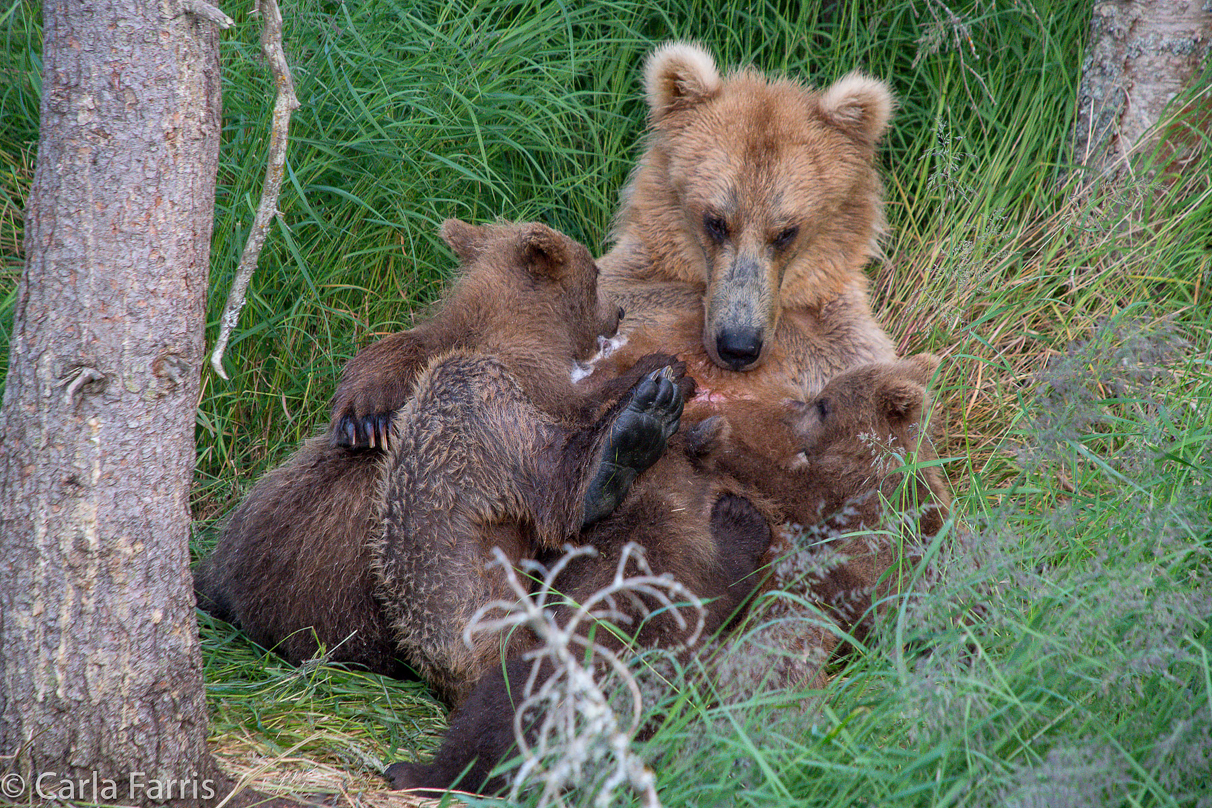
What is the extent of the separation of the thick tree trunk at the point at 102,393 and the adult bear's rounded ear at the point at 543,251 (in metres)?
1.31

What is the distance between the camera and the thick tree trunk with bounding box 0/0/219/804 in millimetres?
2207

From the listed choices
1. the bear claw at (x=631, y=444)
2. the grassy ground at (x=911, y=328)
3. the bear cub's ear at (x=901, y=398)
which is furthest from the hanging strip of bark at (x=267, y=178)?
the bear cub's ear at (x=901, y=398)

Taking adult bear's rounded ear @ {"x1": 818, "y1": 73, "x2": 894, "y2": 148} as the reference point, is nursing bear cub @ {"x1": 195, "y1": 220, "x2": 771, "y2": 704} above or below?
below

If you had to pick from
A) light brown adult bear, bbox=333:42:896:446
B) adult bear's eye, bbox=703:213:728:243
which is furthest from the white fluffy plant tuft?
adult bear's eye, bbox=703:213:728:243

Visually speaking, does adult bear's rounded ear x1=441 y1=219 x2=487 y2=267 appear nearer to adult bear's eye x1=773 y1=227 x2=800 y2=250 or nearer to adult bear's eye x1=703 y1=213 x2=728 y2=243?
adult bear's eye x1=703 y1=213 x2=728 y2=243

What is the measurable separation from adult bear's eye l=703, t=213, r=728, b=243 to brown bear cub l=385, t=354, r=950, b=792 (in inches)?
28.5

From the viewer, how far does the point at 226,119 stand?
168 inches

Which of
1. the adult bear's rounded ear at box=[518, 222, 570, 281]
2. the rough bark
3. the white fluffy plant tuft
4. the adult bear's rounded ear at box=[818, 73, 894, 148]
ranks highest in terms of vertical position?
the rough bark

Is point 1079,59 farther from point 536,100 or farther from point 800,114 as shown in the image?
point 536,100

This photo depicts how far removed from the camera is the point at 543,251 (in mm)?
3514

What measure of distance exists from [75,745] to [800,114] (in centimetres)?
342

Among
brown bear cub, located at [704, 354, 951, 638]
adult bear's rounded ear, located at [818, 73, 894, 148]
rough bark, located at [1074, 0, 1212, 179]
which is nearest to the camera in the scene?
brown bear cub, located at [704, 354, 951, 638]

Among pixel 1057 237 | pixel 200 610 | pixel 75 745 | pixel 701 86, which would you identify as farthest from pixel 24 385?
pixel 1057 237

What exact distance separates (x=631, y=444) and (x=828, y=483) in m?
0.81
